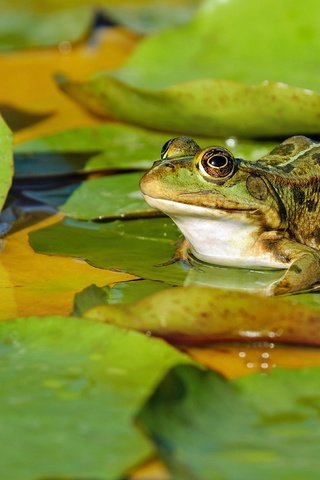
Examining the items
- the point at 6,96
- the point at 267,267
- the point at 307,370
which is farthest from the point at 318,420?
the point at 6,96

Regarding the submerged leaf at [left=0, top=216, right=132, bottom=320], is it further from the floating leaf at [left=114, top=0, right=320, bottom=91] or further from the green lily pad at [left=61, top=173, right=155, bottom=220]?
the floating leaf at [left=114, top=0, right=320, bottom=91]

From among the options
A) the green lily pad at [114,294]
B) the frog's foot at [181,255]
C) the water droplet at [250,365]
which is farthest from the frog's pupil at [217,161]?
the water droplet at [250,365]

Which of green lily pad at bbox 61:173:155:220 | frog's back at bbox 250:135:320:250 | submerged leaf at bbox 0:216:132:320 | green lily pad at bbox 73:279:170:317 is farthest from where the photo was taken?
green lily pad at bbox 61:173:155:220

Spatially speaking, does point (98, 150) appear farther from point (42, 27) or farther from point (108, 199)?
point (42, 27)

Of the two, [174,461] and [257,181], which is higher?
[257,181]

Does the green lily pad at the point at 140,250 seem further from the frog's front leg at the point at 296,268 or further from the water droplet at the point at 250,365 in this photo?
the water droplet at the point at 250,365

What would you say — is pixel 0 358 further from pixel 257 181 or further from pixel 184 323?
pixel 257 181

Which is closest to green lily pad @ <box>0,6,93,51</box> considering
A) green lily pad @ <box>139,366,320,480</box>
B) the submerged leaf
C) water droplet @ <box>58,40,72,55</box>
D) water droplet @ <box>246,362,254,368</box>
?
water droplet @ <box>58,40,72,55</box>
